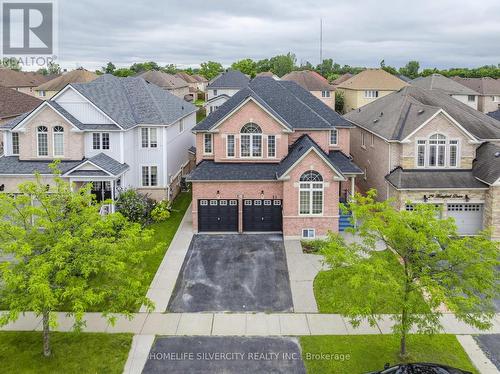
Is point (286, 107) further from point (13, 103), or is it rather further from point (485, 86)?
point (485, 86)

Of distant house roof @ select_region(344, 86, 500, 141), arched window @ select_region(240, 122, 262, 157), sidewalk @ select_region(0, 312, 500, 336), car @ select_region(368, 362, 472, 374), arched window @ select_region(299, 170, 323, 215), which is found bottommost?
sidewalk @ select_region(0, 312, 500, 336)

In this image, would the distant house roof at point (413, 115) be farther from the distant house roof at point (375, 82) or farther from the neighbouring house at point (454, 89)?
the neighbouring house at point (454, 89)

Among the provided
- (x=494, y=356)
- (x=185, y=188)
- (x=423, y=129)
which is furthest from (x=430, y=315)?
(x=185, y=188)

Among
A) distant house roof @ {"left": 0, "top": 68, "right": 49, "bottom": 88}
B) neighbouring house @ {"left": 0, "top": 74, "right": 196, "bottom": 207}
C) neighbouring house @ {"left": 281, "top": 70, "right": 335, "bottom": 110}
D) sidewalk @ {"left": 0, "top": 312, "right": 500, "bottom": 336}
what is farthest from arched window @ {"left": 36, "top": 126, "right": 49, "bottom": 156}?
distant house roof @ {"left": 0, "top": 68, "right": 49, "bottom": 88}

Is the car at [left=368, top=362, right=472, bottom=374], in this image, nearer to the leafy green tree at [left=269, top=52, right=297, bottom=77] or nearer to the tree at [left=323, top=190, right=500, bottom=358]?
the tree at [left=323, top=190, right=500, bottom=358]

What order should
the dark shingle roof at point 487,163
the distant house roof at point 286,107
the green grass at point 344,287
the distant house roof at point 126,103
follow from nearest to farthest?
1. the green grass at point 344,287
2. the dark shingle roof at point 487,163
3. the distant house roof at point 126,103
4. the distant house roof at point 286,107

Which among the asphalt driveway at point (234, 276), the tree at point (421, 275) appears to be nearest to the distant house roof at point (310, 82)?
the asphalt driveway at point (234, 276)

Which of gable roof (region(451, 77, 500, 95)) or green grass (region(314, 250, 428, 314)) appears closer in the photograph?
green grass (region(314, 250, 428, 314))
